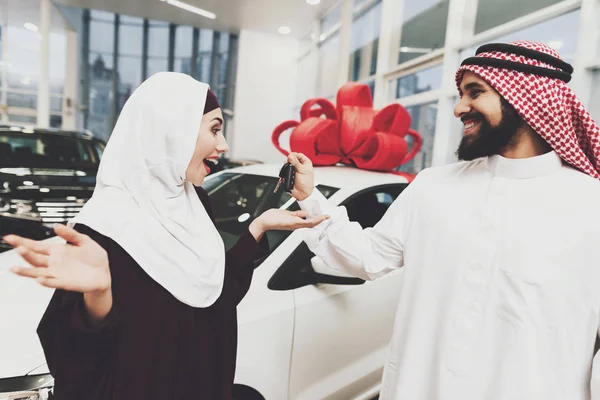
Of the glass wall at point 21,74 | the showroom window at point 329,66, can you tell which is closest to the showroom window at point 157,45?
the glass wall at point 21,74

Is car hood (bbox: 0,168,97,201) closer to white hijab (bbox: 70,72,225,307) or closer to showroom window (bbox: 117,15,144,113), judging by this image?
white hijab (bbox: 70,72,225,307)

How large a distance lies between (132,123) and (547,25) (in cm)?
388

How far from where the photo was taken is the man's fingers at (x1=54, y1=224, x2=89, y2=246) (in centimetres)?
74

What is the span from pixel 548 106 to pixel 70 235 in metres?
1.25

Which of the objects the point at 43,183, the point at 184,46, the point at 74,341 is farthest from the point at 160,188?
the point at 184,46

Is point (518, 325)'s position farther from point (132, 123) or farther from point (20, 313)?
point (20, 313)

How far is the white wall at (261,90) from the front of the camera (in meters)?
11.0

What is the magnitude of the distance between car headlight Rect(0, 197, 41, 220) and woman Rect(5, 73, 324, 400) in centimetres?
297

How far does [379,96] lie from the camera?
264 inches

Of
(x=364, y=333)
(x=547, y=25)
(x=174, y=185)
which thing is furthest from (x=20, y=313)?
(x=547, y=25)

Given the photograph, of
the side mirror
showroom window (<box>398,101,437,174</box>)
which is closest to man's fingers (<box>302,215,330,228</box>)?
the side mirror

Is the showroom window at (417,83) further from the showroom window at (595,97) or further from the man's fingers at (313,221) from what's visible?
the man's fingers at (313,221)

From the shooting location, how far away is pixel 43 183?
3.86 meters

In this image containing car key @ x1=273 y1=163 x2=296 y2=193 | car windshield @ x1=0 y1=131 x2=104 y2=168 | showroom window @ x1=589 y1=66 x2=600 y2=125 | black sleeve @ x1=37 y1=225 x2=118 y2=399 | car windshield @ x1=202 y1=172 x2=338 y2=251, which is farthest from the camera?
car windshield @ x1=0 y1=131 x2=104 y2=168
